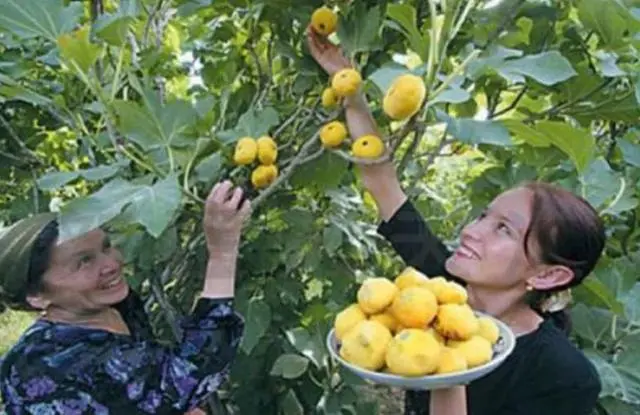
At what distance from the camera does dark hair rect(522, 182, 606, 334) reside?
1440 millimetres

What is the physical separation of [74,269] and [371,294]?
0.61m

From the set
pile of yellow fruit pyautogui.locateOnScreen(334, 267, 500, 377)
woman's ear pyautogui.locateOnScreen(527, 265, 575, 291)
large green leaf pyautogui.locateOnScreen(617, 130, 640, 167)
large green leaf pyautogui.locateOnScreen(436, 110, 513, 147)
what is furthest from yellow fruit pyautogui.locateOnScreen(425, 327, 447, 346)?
large green leaf pyautogui.locateOnScreen(617, 130, 640, 167)

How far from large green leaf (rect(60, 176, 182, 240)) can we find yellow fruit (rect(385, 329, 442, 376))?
0.31m

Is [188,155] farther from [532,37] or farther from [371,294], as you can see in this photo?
[532,37]

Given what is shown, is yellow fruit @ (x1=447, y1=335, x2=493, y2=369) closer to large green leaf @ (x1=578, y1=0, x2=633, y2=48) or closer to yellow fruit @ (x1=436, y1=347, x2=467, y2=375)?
yellow fruit @ (x1=436, y1=347, x2=467, y2=375)

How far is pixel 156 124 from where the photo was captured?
1.28m

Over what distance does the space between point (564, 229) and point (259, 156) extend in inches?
19.7

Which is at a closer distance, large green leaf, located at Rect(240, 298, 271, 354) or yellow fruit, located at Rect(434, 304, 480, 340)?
yellow fruit, located at Rect(434, 304, 480, 340)

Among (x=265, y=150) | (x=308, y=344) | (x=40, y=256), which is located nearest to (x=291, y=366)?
(x=308, y=344)

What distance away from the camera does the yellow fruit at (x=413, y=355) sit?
1.07 m

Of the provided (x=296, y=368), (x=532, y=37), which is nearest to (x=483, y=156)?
(x=532, y=37)

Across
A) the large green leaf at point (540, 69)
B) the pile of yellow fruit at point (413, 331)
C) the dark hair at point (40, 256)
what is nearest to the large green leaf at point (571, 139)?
the large green leaf at point (540, 69)

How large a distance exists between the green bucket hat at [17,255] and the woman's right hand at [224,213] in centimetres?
34

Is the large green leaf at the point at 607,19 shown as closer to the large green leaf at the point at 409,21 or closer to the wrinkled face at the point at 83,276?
the large green leaf at the point at 409,21
